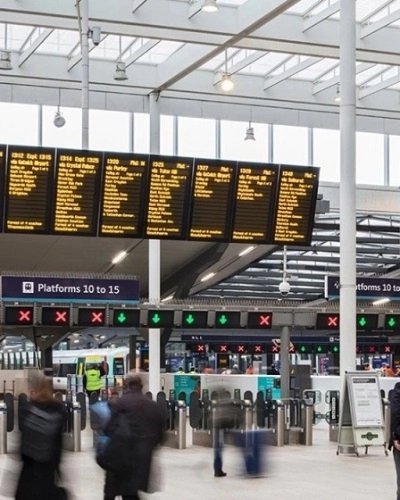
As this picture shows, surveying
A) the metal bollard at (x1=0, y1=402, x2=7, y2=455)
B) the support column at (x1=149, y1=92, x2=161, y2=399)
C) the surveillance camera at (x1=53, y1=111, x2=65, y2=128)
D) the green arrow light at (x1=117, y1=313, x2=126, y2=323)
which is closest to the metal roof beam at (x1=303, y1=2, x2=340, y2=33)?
the support column at (x1=149, y1=92, x2=161, y2=399)

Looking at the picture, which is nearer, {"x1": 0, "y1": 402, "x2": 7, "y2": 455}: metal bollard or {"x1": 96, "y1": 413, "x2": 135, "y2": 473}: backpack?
{"x1": 96, "y1": 413, "x2": 135, "y2": 473}: backpack

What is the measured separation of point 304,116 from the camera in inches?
1265

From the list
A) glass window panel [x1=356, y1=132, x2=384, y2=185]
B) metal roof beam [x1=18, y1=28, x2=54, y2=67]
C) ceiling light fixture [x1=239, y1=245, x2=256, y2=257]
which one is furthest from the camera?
glass window panel [x1=356, y1=132, x2=384, y2=185]

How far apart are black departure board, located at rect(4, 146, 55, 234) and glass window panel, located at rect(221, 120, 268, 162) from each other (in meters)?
14.7

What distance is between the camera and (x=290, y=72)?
90.9 ft

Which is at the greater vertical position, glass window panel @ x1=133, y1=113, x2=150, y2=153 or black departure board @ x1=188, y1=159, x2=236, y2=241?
glass window panel @ x1=133, y1=113, x2=150, y2=153

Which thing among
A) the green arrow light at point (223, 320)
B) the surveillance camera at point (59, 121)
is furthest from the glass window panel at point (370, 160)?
the green arrow light at point (223, 320)

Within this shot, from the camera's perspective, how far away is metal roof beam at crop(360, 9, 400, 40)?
22.9 meters

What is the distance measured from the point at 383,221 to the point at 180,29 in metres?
19.1

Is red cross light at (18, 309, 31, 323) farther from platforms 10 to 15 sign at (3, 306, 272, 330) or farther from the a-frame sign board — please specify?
the a-frame sign board

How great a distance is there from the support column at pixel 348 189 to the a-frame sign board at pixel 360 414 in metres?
0.38

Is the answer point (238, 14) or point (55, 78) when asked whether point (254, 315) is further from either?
point (55, 78)

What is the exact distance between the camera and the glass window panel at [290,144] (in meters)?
32.5

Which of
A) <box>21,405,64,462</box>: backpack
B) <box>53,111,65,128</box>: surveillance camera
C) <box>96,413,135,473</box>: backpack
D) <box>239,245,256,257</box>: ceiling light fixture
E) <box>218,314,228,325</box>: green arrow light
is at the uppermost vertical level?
<box>53,111,65,128</box>: surveillance camera
